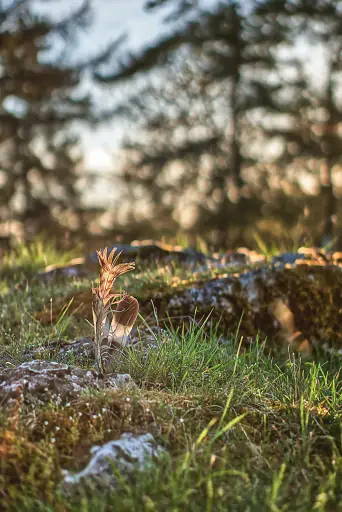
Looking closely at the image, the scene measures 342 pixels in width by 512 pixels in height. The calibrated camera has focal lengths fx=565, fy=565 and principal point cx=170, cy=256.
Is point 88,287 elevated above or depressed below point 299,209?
above

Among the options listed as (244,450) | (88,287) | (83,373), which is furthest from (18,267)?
(244,450)

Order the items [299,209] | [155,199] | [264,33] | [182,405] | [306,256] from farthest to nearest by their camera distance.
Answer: [155,199] → [299,209] → [264,33] → [306,256] → [182,405]

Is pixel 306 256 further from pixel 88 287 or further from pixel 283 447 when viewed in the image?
pixel 283 447

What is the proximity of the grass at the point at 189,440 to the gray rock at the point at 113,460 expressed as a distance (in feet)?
0.13

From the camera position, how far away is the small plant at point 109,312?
2.93 m

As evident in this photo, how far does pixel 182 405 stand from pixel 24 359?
113 cm

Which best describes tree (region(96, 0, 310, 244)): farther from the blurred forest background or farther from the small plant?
the small plant

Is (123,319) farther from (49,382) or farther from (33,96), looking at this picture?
(33,96)

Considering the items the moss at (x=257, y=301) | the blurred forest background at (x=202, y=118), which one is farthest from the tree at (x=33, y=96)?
the moss at (x=257, y=301)

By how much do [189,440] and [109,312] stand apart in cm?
94

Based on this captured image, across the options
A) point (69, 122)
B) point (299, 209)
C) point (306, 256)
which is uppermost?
point (69, 122)

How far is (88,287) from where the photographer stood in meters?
4.91

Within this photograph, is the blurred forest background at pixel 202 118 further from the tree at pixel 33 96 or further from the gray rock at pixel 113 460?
the gray rock at pixel 113 460

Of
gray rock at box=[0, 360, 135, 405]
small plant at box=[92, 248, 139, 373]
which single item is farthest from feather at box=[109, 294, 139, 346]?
gray rock at box=[0, 360, 135, 405]
